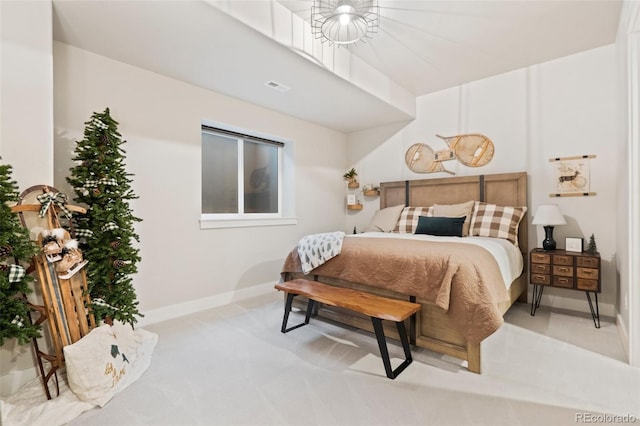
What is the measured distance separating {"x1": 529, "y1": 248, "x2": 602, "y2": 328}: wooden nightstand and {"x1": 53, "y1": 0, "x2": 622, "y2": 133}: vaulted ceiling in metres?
2.04

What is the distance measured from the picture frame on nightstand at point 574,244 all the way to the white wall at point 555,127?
0.21m

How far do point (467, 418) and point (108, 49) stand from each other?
352cm

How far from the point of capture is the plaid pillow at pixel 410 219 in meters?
3.80

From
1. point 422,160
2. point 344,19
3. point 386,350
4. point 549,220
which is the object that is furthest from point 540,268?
point 344,19

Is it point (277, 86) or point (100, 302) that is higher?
point (277, 86)

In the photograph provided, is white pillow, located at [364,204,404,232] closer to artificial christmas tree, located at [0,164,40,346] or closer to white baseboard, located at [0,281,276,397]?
white baseboard, located at [0,281,276,397]

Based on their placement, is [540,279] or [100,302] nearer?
[100,302]

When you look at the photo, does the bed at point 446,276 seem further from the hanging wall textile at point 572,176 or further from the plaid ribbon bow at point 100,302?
the plaid ribbon bow at point 100,302

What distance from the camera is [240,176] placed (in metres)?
3.84

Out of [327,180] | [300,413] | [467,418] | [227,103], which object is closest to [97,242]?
[300,413]

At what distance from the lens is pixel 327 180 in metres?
4.75

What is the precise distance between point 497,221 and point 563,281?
784mm

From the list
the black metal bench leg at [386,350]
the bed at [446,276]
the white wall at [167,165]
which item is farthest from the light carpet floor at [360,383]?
the white wall at [167,165]

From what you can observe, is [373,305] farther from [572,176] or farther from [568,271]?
[572,176]
